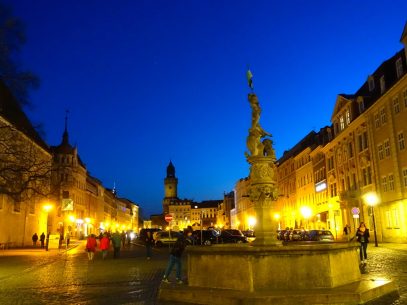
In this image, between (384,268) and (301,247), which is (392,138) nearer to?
(384,268)

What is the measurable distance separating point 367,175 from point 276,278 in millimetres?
36565

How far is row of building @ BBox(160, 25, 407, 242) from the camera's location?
37625mm

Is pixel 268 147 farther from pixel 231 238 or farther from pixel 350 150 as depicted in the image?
pixel 350 150

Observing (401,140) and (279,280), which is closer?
(279,280)

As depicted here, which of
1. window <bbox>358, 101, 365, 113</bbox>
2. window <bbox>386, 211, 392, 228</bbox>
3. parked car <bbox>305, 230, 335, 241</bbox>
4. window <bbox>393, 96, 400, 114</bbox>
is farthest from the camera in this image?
window <bbox>358, 101, 365, 113</bbox>

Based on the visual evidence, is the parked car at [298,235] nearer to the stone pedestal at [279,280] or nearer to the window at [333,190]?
the window at [333,190]

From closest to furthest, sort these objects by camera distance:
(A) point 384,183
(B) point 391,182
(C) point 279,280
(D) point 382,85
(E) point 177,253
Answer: (C) point 279,280
(E) point 177,253
(B) point 391,182
(A) point 384,183
(D) point 382,85

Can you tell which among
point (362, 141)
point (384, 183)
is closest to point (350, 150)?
point (362, 141)

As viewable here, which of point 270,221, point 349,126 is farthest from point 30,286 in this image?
point 349,126

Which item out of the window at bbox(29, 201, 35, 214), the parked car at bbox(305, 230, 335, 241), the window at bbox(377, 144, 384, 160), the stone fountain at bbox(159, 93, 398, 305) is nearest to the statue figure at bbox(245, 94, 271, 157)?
the stone fountain at bbox(159, 93, 398, 305)

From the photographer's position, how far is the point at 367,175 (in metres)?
45.0

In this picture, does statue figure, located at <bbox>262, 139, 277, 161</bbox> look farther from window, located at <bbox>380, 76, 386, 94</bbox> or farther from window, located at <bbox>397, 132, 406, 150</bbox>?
window, located at <bbox>380, 76, 386, 94</bbox>

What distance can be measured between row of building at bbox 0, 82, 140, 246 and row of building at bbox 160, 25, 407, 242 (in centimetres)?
1151

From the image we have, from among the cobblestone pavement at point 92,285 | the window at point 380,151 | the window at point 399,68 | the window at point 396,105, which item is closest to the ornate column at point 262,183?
the cobblestone pavement at point 92,285
